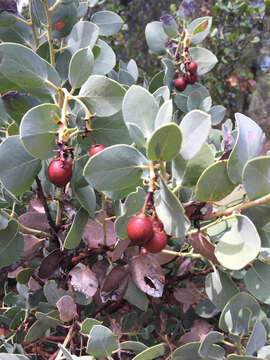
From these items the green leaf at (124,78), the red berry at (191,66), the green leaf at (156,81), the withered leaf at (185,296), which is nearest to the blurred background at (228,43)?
the red berry at (191,66)

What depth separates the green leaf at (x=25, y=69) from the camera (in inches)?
24.2

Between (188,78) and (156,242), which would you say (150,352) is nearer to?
(156,242)

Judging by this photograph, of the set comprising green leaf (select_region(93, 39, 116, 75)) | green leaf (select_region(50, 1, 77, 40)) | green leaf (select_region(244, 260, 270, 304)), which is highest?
green leaf (select_region(50, 1, 77, 40))

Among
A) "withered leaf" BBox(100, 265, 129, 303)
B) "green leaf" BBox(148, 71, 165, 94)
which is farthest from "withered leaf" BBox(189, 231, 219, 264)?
"green leaf" BBox(148, 71, 165, 94)

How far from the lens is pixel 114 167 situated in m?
0.56

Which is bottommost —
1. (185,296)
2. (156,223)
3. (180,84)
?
(185,296)

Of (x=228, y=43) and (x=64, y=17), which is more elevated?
(x=64, y=17)

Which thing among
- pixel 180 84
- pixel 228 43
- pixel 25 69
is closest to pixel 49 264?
pixel 25 69

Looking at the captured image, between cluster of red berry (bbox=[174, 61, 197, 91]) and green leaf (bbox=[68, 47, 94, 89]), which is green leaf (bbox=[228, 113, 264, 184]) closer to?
green leaf (bbox=[68, 47, 94, 89])

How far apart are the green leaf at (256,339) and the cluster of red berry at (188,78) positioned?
810 millimetres

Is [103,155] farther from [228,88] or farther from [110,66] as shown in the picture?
[228,88]

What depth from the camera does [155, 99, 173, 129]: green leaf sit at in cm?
53

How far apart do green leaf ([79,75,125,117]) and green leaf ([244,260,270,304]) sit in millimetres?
379

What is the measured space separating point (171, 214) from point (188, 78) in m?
0.80
